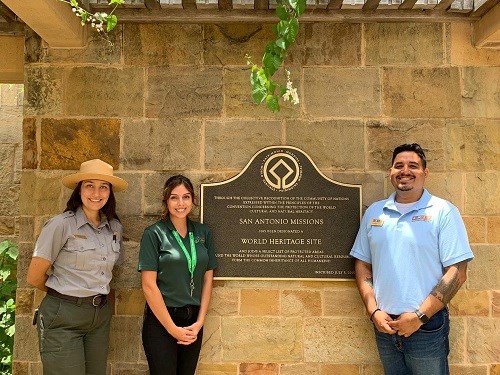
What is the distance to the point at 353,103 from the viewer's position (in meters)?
4.04

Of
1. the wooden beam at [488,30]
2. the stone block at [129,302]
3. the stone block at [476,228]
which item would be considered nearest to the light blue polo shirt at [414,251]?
the stone block at [476,228]

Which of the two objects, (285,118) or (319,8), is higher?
(319,8)

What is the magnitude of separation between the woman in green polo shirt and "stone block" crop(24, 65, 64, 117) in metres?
1.10

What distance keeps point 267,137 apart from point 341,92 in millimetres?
605

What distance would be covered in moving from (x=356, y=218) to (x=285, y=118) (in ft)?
2.77

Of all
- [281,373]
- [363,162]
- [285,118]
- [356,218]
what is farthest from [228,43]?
[281,373]

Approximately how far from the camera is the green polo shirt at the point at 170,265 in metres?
3.49

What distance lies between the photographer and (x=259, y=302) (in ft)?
12.9

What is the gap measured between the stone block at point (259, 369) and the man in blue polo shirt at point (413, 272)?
0.73 m

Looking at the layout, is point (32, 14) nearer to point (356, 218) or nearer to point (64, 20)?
point (64, 20)

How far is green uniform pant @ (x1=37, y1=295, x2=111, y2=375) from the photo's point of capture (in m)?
3.28

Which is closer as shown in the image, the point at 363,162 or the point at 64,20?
the point at 64,20

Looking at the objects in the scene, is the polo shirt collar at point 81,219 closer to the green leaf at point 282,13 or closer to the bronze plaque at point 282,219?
the bronze plaque at point 282,219

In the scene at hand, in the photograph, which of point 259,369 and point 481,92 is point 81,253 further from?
point 481,92
